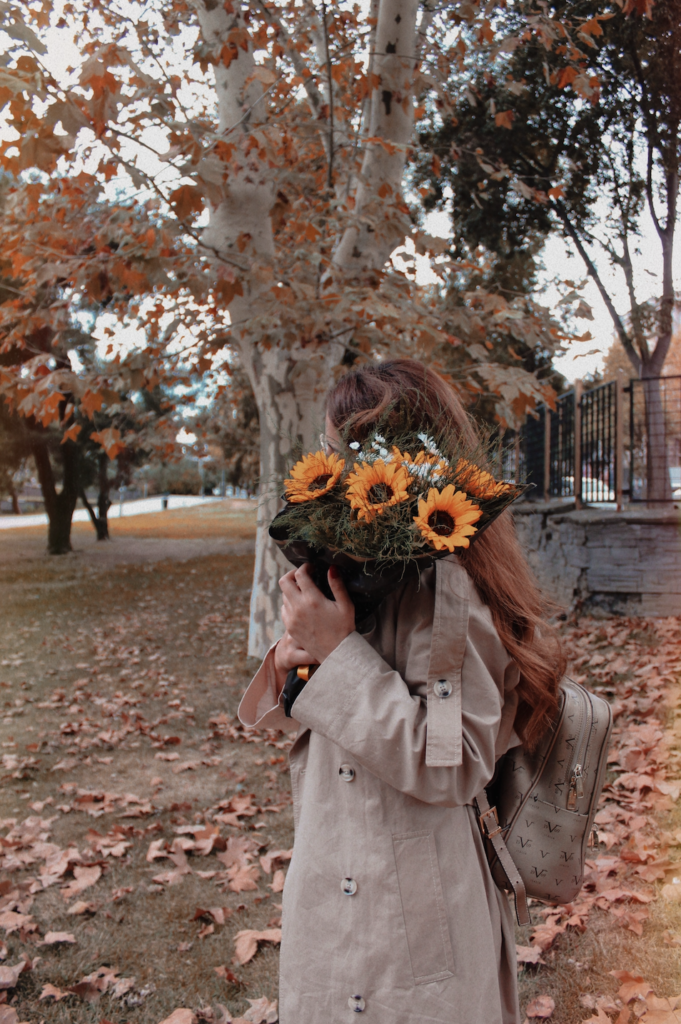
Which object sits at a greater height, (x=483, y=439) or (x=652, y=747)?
(x=483, y=439)

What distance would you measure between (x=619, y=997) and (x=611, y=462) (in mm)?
6565

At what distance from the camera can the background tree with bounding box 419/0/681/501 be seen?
4.81m

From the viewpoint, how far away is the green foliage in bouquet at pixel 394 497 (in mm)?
1208

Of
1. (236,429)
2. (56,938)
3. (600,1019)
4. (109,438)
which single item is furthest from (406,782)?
(236,429)

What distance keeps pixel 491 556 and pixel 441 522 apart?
26cm

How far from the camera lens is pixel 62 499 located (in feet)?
47.2

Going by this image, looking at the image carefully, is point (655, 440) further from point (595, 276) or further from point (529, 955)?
point (529, 955)

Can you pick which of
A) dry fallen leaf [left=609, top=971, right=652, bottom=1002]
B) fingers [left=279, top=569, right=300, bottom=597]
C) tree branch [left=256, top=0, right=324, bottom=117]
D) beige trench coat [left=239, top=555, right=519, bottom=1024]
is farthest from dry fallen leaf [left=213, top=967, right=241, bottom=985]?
tree branch [left=256, top=0, right=324, bottom=117]

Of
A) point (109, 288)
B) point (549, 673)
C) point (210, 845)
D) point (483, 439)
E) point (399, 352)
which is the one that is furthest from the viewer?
point (399, 352)

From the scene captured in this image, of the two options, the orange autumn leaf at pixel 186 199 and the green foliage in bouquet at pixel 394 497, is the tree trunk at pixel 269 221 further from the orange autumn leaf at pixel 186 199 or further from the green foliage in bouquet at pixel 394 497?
the green foliage in bouquet at pixel 394 497

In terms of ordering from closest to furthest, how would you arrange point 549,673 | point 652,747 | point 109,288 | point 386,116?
point 549,673, point 652,747, point 109,288, point 386,116

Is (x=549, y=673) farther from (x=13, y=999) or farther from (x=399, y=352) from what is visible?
(x=399, y=352)

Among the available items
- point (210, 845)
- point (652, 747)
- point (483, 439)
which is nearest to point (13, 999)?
point (210, 845)

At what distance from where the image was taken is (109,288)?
15.1ft
